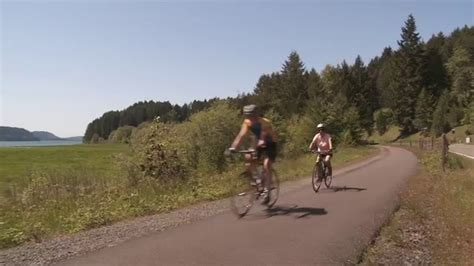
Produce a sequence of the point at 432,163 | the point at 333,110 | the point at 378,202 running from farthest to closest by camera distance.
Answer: the point at 333,110 → the point at 432,163 → the point at 378,202

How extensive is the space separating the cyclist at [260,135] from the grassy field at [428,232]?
2786 millimetres

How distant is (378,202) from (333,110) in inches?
1952

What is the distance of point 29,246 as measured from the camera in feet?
29.6

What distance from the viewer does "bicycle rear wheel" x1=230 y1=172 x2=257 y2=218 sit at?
10742 mm

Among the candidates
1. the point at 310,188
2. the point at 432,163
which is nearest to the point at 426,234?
the point at 310,188

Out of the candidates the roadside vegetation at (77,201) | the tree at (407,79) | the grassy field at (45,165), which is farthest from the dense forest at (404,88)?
the roadside vegetation at (77,201)

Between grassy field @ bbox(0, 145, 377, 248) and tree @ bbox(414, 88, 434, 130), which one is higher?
tree @ bbox(414, 88, 434, 130)

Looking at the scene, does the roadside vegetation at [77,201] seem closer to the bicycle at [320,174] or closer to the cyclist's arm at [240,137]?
the bicycle at [320,174]

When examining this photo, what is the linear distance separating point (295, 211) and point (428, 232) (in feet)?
9.13

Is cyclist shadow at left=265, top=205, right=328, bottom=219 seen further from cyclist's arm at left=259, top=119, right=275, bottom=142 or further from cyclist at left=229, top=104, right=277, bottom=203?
cyclist's arm at left=259, top=119, right=275, bottom=142

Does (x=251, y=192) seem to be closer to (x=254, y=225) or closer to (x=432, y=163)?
(x=254, y=225)

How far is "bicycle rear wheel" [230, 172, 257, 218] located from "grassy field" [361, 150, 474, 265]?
2.82 metres

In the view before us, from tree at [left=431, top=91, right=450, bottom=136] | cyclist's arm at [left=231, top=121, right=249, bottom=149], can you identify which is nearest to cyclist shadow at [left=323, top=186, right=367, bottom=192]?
cyclist's arm at [left=231, top=121, right=249, bottom=149]

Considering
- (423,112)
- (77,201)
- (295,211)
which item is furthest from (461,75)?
(295,211)
